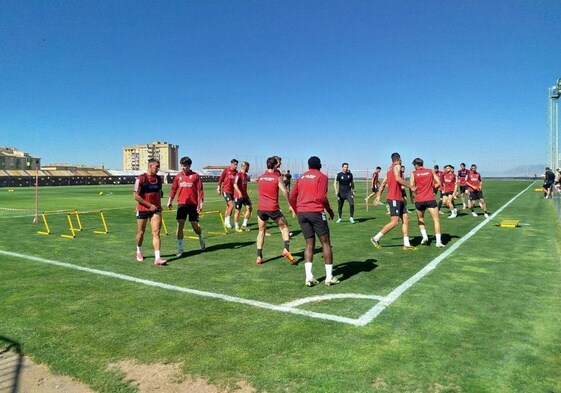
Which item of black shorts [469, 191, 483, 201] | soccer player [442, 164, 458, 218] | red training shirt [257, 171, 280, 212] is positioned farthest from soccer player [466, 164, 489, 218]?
red training shirt [257, 171, 280, 212]

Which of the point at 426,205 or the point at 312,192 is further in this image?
the point at 426,205

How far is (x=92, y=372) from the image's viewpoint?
153 inches

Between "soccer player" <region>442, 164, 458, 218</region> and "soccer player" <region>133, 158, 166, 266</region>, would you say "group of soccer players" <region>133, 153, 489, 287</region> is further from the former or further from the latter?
"soccer player" <region>442, 164, 458, 218</region>

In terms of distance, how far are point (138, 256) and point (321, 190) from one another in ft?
14.3

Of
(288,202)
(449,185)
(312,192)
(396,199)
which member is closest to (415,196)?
(396,199)

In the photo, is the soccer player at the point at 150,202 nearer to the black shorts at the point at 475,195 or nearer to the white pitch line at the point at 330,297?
the white pitch line at the point at 330,297

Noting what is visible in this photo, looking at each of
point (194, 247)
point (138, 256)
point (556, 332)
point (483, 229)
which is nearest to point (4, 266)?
point (138, 256)

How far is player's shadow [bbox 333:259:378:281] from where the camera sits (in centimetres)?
Result: 756

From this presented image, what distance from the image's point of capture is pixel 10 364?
4121 millimetres

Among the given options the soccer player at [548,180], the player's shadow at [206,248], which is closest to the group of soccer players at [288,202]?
the player's shadow at [206,248]

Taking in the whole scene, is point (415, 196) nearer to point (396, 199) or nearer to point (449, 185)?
point (396, 199)

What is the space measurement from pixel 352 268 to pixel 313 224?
68.5 inches

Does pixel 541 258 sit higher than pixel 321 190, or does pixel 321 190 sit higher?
pixel 321 190

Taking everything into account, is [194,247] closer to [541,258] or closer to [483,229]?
[541,258]
